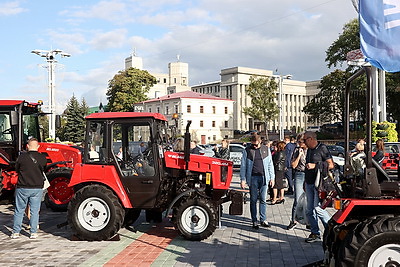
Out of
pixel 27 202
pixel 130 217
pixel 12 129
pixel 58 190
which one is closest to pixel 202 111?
pixel 12 129

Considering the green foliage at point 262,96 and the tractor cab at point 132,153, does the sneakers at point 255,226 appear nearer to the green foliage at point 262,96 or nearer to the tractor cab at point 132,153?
the tractor cab at point 132,153

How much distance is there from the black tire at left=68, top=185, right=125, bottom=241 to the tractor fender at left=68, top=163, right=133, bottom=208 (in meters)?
0.11

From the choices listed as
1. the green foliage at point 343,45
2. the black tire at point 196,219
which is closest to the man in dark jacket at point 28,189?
the black tire at point 196,219

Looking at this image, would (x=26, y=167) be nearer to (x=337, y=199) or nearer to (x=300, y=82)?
(x=337, y=199)

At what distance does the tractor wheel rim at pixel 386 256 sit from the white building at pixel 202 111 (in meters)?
71.7

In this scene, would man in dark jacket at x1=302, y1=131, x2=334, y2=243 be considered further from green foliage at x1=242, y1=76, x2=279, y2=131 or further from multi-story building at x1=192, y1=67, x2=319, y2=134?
multi-story building at x1=192, y1=67, x2=319, y2=134

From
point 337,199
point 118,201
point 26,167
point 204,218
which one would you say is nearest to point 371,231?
point 337,199

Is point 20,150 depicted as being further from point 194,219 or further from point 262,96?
point 262,96

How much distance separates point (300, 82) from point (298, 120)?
10372 millimetres

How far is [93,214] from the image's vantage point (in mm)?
8133

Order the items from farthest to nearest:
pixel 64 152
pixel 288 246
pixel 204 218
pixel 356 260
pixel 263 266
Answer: pixel 64 152
pixel 204 218
pixel 288 246
pixel 263 266
pixel 356 260

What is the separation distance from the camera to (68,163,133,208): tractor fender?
27.0ft

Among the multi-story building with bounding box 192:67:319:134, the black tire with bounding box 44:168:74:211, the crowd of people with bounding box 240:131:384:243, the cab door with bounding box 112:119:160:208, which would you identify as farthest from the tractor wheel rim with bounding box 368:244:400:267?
the multi-story building with bounding box 192:67:319:134

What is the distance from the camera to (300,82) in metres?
121
